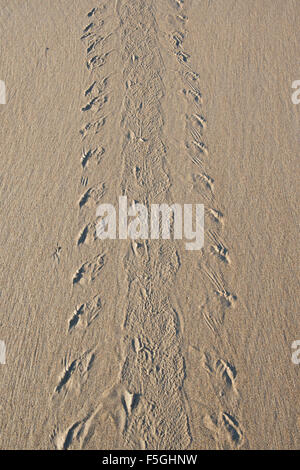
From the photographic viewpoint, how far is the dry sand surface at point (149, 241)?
6.62 feet

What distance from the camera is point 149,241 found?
8.09 feet

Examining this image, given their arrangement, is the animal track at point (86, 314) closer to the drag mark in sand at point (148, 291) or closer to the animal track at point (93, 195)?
the drag mark in sand at point (148, 291)

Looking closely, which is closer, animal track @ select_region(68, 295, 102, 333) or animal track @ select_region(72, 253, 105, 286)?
animal track @ select_region(68, 295, 102, 333)

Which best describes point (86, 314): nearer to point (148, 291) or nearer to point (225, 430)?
point (148, 291)

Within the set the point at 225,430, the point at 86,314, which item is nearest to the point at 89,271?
the point at 86,314

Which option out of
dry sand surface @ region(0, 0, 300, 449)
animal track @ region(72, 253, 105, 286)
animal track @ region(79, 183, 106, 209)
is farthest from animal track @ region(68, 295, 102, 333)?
animal track @ region(79, 183, 106, 209)

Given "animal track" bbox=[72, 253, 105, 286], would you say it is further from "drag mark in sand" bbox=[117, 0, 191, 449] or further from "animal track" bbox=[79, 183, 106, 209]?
"animal track" bbox=[79, 183, 106, 209]

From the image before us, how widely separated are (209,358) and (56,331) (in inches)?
28.4

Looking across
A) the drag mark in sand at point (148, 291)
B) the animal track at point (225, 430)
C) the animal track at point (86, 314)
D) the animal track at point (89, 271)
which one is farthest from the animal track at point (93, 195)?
the animal track at point (225, 430)

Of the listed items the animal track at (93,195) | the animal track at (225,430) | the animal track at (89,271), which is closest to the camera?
the animal track at (225,430)

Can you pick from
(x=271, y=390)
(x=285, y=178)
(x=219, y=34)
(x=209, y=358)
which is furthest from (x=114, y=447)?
(x=219, y=34)

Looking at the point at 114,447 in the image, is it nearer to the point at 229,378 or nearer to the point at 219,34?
the point at 229,378

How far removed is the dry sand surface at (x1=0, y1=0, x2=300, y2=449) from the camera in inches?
79.4

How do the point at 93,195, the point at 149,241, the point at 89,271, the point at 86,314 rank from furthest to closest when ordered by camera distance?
1. the point at 93,195
2. the point at 149,241
3. the point at 89,271
4. the point at 86,314
